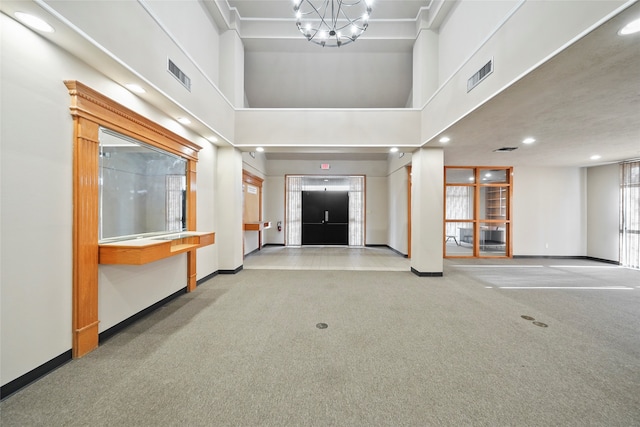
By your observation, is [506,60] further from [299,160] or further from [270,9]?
[299,160]

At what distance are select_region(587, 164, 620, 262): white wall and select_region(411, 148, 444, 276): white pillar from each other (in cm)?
548

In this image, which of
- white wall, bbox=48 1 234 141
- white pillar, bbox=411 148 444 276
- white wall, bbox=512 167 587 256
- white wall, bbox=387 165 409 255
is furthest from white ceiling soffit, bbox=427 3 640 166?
white wall, bbox=48 1 234 141

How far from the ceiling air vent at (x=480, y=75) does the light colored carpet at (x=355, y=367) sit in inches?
117

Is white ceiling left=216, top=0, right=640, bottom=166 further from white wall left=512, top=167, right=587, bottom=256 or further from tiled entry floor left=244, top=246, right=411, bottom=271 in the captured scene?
tiled entry floor left=244, top=246, right=411, bottom=271

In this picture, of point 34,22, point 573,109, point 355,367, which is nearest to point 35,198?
point 34,22

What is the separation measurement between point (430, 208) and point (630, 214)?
5.58 metres

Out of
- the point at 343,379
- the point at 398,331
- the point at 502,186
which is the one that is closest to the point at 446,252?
the point at 502,186

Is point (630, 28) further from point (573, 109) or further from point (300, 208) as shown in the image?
point (300, 208)

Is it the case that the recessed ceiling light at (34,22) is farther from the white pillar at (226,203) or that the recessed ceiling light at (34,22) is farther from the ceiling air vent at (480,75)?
the ceiling air vent at (480,75)

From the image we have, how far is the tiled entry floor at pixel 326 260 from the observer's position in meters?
5.68

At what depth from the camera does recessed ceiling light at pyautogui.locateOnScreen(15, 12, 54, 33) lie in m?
1.72

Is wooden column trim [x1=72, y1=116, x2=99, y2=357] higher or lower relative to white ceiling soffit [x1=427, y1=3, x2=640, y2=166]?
lower

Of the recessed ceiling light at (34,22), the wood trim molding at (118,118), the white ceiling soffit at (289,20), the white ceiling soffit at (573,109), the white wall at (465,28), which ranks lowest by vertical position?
the wood trim molding at (118,118)

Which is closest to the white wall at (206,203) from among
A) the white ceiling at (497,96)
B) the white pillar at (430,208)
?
the white ceiling at (497,96)
